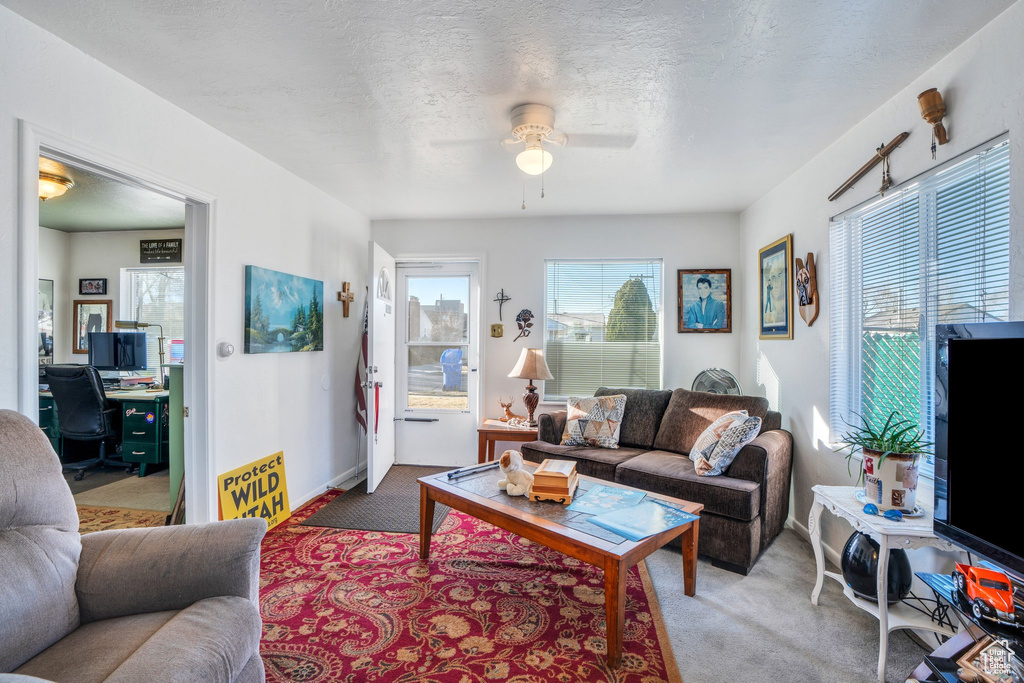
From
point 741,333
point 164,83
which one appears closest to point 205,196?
point 164,83

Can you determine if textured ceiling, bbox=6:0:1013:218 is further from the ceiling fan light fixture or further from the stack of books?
the stack of books

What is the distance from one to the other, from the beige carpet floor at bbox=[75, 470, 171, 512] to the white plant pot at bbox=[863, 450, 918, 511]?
427 cm

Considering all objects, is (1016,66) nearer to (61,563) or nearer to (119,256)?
(61,563)

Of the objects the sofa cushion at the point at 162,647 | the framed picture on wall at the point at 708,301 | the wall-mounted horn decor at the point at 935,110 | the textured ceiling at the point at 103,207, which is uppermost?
the textured ceiling at the point at 103,207

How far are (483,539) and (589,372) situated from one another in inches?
77.2

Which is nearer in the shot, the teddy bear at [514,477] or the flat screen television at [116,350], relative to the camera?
the teddy bear at [514,477]

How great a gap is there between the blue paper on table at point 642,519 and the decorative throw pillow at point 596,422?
122 cm

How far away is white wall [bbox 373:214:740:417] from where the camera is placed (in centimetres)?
417

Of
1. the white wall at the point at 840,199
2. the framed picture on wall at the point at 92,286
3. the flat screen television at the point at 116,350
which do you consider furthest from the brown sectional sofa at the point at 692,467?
the framed picture on wall at the point at 92,286

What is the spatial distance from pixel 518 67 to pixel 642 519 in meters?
1.99

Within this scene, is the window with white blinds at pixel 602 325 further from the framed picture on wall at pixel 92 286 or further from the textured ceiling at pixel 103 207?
the framed picture on wall at pixel 92 286

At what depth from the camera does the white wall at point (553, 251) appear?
4.17 metres

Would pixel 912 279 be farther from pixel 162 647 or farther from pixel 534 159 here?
pixel 162 647

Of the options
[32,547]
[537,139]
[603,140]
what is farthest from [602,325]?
[32,547]
